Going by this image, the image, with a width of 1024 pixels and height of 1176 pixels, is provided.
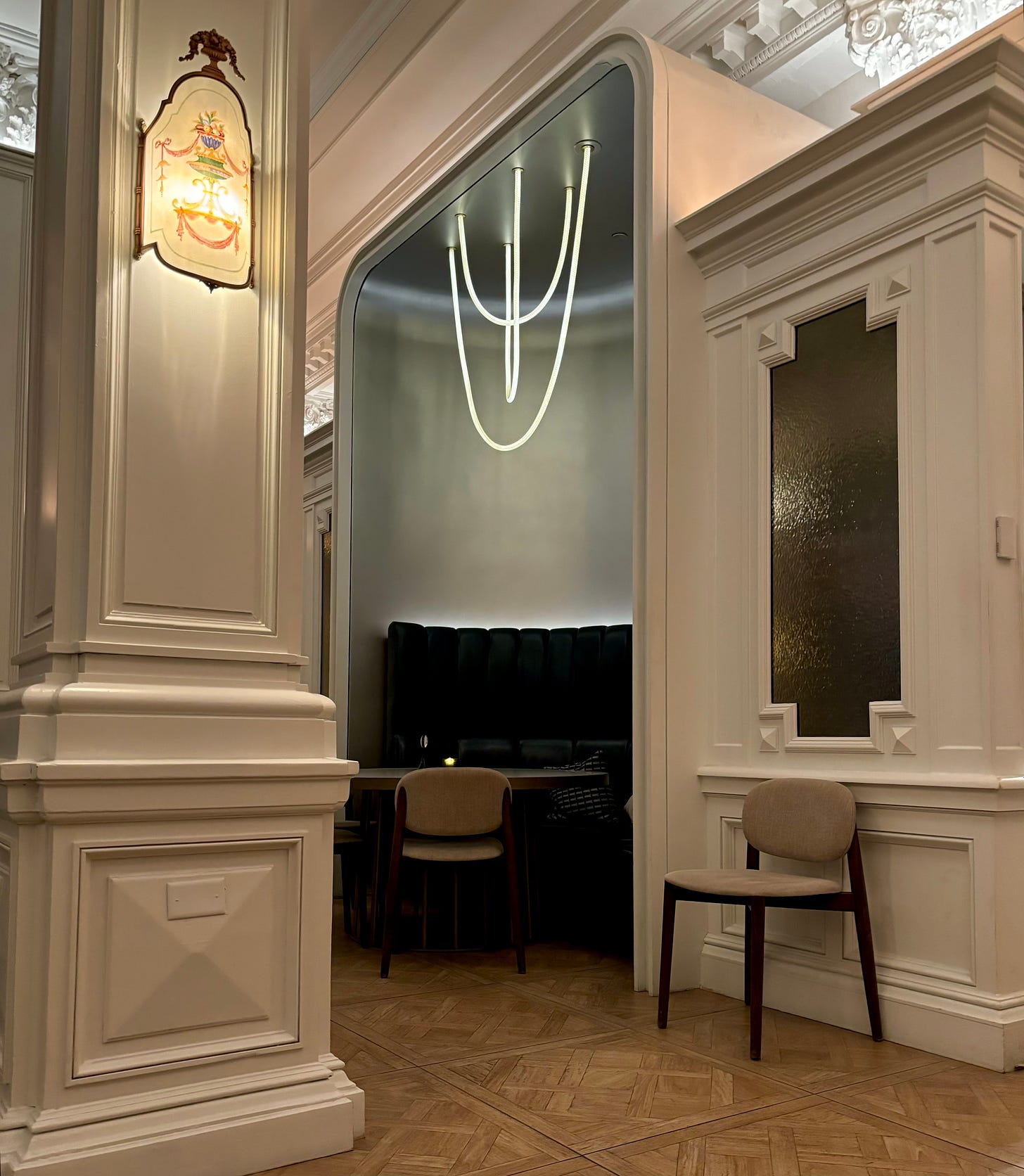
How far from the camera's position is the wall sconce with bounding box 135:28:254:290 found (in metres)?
2.53

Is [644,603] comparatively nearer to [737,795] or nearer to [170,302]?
[737,795]

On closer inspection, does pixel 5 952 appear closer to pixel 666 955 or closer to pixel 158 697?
pixel 158 697

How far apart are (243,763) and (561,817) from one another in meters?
2.71

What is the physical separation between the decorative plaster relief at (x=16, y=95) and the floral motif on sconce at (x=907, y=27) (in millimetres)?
3790

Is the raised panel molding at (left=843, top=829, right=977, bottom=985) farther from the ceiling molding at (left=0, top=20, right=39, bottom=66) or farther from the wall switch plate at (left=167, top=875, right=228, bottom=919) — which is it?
the ceiling molding at (left=0, top=20, right=39, bottom=66)

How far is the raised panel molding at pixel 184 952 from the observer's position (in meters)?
2.23

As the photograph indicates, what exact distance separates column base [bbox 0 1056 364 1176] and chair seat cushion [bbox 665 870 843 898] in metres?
1.28

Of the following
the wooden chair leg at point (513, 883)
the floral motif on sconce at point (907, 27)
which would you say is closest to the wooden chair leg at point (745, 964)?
the wooden chair leg at point (513, 883)

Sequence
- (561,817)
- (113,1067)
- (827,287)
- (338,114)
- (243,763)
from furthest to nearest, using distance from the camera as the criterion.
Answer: (338,114), (561,817), (827,287), (243,763), (113,1067)

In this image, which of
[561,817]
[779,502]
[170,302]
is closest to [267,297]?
[170,302]

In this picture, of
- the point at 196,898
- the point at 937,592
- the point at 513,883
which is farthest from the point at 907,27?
the point at 196,898

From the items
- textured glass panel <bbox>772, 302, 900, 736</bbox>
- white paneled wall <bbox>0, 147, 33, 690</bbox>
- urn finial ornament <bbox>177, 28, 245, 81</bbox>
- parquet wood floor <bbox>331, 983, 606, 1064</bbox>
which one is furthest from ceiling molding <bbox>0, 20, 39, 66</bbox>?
parquet wood floor <bbox>331, 983, 606, 1064</bbox>

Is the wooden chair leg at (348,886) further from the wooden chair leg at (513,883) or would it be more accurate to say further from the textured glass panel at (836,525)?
the textured glass panel at (836,525)

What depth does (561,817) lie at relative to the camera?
4.93 metres
